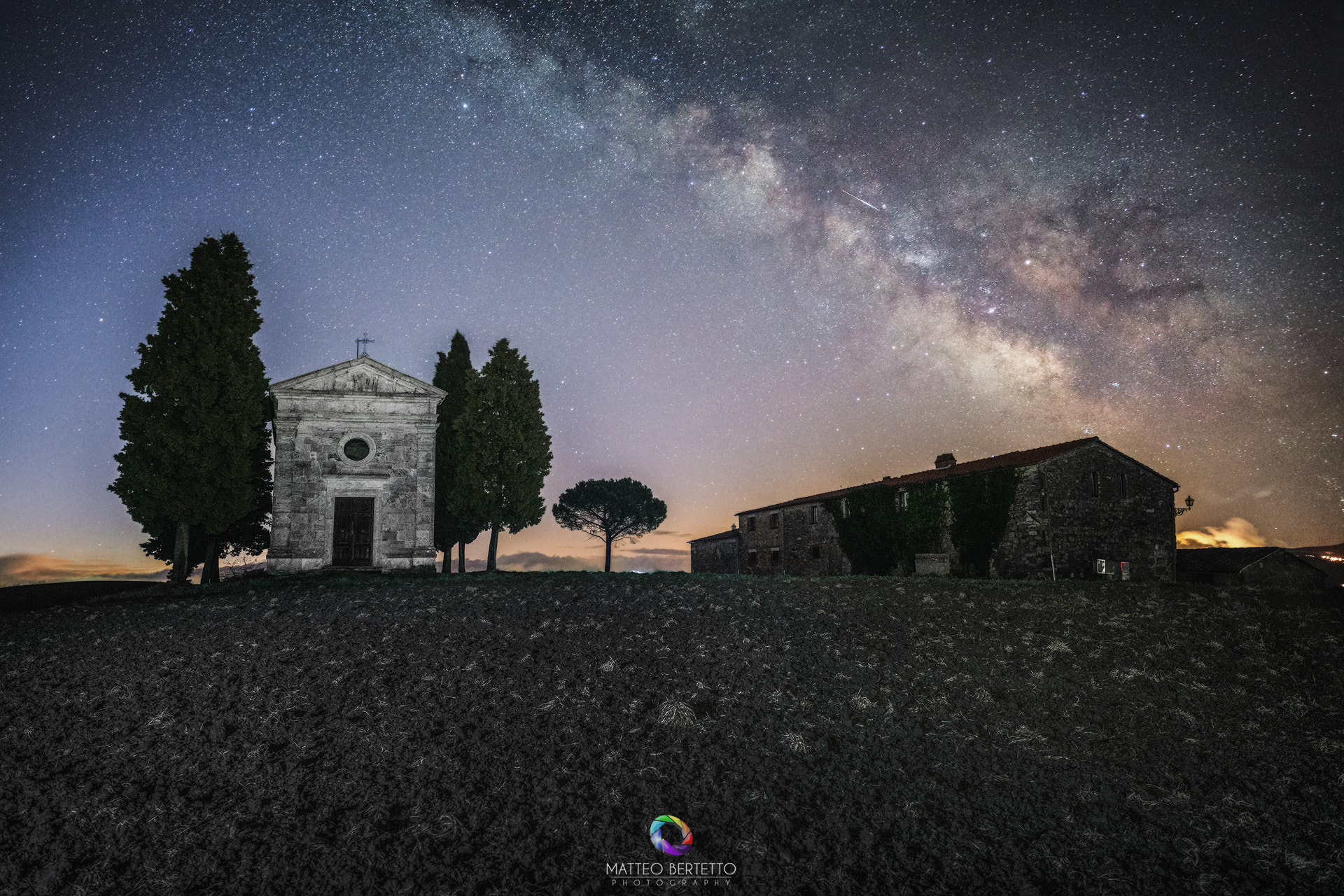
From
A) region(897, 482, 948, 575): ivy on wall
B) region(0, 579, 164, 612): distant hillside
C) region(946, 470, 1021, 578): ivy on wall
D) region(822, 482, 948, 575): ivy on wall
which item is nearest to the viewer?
region(0, 579, 164, 612): distant hillside

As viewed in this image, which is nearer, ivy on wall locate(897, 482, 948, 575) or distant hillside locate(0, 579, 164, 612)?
distant hillside locate(0, 579, 164, 612)

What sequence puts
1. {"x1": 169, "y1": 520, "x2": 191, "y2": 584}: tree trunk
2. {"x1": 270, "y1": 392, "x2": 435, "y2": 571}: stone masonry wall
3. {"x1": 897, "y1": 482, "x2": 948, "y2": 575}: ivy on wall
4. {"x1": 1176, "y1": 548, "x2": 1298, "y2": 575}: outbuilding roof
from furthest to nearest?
{"x1": 1176, "y1": 548, "x2": 1298, "y2": 575}: outbuilding roof < {"x1": 897, "y1": 482, "x2": 948, "y2": 575}: ivy on wall < {"x1": 270, "y1": 392, "x2": 435, "y2": 571}: stone masonry wall < {"x1": 169, "y1": 520, "x2": 191, "y2": 584}: tree trunk

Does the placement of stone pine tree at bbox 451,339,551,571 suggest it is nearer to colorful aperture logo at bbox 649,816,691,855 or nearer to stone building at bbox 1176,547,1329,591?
colorful aperture logo at bbox 649,816,691,855

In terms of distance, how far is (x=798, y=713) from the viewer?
1100 cm

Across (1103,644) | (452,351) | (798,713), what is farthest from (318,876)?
(452,351)

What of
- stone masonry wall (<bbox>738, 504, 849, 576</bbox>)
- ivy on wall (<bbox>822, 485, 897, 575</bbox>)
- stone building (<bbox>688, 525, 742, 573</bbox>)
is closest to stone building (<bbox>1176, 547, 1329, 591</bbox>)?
ivy on wall (<bbox>822, 485, 897, 575</bbox>)

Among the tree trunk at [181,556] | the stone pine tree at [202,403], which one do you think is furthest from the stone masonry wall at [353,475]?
the tree trunk at [181,556]

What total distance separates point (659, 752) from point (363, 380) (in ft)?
72.1

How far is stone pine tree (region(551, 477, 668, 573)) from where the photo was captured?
54219mm

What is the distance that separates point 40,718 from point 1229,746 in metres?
18.9

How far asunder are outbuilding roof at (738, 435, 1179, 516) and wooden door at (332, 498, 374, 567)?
81.1 feet

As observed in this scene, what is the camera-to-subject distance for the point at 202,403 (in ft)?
83.0

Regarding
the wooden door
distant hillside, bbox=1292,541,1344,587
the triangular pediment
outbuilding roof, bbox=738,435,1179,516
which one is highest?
the triangular pediment

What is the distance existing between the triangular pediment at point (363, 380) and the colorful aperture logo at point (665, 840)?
21.4m
